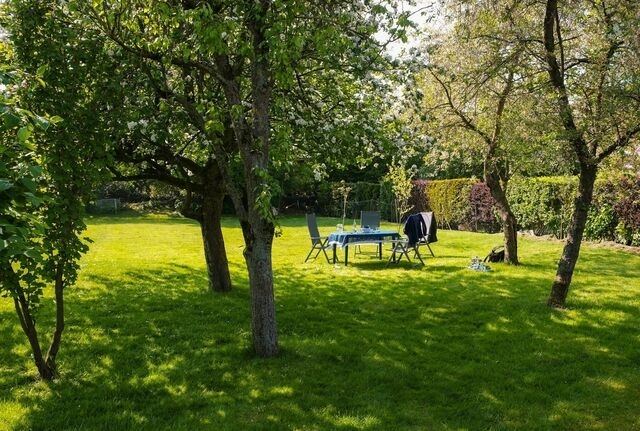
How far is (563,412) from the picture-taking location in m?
4.06

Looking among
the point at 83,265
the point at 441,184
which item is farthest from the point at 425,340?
the point at 441,184

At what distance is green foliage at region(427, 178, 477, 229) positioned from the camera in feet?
65.2

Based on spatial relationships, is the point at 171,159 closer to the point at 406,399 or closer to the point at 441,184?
the point at 406,399

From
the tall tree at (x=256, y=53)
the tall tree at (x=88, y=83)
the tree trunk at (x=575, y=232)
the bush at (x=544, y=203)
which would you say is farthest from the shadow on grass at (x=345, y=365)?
the bush at (x=544, y=203)

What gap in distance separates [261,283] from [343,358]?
1.13 m

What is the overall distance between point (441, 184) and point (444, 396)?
1765cm

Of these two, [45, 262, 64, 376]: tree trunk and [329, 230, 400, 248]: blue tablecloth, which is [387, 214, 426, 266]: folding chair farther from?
[45, 262, 64, 376]: tree trunk

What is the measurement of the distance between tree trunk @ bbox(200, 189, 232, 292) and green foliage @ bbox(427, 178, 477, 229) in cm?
1329

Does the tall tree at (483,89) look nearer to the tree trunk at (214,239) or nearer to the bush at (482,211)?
the tree trunk at (214,239)

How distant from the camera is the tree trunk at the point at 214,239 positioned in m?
7.87

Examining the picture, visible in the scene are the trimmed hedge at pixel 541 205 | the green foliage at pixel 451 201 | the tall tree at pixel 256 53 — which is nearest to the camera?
the tall tree at pixel 256 53

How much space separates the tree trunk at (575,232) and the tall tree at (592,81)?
11mm

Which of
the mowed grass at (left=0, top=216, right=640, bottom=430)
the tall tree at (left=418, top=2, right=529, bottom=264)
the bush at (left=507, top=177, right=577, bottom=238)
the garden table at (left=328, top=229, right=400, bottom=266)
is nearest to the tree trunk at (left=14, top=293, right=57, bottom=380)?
the mowed grass at (left=0, top=216, right=640, bottom=430)

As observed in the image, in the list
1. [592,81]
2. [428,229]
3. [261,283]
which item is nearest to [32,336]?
[261,283]
